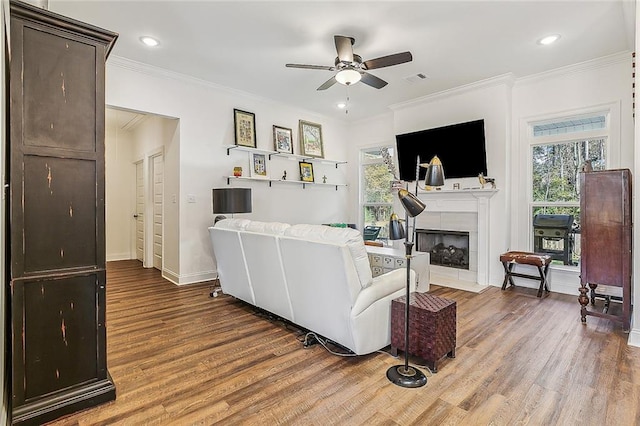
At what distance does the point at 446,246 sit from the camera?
5387mm

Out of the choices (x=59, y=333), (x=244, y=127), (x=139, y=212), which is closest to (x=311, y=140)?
(x=244, y=127)

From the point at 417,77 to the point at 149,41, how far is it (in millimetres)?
3354

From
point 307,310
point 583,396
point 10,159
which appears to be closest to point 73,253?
point 10,159

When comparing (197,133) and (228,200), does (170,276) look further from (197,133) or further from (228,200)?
(197,133)

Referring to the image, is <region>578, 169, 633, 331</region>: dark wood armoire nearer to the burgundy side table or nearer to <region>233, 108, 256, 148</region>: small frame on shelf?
the burgundy side table

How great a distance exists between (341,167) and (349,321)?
499 centimetres

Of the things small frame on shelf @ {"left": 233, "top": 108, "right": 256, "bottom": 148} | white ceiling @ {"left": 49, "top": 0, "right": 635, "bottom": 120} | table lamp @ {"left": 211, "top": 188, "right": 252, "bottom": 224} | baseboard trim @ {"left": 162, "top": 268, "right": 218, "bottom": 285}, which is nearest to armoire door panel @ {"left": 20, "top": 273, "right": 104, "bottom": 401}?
table lamp @ {"left": 211, "top": 188, "right": 252, "bottom": 224}

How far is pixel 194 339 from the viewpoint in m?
2.81

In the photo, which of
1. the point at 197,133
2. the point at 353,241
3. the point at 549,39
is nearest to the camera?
the point at 353,241

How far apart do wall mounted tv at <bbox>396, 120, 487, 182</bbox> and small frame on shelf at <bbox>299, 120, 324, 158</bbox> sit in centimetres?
152

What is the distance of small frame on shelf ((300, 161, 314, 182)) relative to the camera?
612 centimetres

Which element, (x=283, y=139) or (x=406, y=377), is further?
(x=283, y=139)

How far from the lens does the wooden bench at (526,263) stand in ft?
13.3

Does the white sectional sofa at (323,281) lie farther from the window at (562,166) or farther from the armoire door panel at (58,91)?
the window at (562,166)
